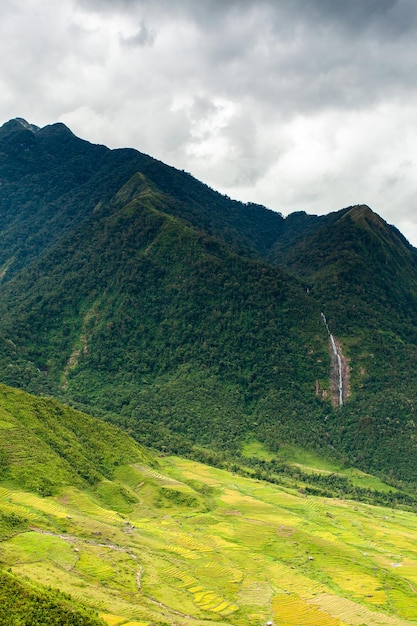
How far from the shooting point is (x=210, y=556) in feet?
257

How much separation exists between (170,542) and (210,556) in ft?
21.7

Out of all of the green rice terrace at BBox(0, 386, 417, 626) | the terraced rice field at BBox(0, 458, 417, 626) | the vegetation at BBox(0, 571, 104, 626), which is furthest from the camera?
the terraced rice field at BBox(0, 458, 417, 626)

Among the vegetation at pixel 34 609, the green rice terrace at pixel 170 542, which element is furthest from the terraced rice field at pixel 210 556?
the vegetation at pixel 34 609

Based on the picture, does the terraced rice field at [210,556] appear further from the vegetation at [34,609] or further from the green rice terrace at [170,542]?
the vegetation at [34,609]

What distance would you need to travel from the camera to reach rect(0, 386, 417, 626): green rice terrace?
6000 centimetres

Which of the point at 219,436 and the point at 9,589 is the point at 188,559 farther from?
the point at 219,436

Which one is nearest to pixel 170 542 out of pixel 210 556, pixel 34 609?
pixel 210 556

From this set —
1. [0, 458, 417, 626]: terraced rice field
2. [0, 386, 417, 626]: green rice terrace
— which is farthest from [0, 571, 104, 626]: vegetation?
[0, 458, 417, 626]: terraced rice field

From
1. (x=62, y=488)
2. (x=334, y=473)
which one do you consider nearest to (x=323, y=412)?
(x=334, y=473)

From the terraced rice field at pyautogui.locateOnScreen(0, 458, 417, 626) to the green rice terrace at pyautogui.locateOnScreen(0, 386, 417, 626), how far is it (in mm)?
258

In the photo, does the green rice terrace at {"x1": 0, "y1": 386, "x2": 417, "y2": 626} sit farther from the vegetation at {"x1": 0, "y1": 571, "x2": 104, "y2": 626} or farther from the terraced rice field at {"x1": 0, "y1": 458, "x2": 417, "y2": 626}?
the terraced rice field at {"x1": 0, "y1": 458, "x2": 417, "y2": 626}

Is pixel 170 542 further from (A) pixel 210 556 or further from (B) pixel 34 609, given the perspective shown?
(B) pixel 34 609

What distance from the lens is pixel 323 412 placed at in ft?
654

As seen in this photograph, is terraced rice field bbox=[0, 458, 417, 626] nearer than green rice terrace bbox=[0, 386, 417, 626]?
No
